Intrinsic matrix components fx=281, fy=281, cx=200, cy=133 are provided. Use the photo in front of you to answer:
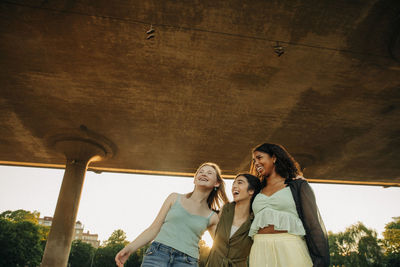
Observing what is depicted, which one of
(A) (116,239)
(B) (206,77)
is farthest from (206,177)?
(A) (116,239)

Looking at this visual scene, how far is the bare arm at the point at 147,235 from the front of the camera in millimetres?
2861

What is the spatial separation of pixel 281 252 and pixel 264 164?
39.6 inches

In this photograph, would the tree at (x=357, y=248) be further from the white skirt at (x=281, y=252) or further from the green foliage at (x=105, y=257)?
the white skirt at (x=281, y=252)

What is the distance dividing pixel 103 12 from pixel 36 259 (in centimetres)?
4967

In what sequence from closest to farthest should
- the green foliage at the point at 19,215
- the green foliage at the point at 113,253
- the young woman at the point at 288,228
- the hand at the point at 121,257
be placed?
the young woman at the point at 288,228
the hand at the point at 121,257
the green foliage at the point at 113,253
the green foliage at the point at 19,215

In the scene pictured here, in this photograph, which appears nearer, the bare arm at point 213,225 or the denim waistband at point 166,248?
the denim waistband at point 166,248

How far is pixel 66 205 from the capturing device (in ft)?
45.7

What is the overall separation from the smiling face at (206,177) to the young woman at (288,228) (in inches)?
27.4

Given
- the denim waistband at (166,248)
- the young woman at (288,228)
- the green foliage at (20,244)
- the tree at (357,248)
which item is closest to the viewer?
the young woman at (288,228)

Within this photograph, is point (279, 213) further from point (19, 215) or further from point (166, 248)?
point (19, 215)

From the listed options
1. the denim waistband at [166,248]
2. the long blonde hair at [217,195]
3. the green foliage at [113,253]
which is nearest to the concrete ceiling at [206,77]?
the long blonde hair at [217,195]

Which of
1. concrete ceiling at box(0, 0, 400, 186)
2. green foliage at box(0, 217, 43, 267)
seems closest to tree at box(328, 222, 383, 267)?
concrete ceiling at box(0, 0, 400, 186)

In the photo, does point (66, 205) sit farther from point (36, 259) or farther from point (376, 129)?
point (36, 259)

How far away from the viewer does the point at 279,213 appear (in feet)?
9.10
